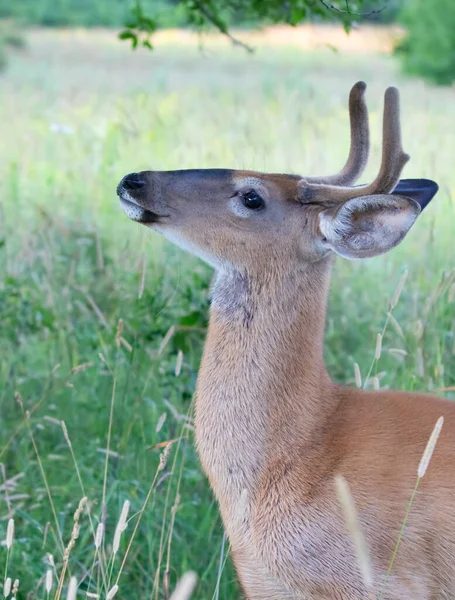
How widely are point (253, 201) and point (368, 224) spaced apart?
1.41 feet

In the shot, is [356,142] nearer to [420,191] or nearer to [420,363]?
[420,191]

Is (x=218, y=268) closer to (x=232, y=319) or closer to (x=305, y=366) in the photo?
(x=232, y=319)

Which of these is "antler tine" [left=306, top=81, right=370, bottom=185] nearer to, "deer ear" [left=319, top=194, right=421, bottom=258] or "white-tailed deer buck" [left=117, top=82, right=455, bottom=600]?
"white-tailed deer buck" [left=117, top=82, right=455, bottom=600]

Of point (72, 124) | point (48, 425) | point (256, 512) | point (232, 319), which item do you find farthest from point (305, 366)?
point (72, 124)

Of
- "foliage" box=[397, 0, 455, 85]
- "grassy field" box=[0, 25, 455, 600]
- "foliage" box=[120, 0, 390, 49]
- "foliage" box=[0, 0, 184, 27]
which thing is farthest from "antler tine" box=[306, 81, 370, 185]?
"foliage" box=[0, 0, 184, 27]

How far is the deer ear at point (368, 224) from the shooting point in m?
3.04

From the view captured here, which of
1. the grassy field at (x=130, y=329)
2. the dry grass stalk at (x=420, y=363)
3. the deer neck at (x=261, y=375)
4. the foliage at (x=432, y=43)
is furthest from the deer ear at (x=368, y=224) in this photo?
the foliage at (x=432, y=43)

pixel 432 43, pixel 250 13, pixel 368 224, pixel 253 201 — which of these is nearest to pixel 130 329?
pixel 253 201

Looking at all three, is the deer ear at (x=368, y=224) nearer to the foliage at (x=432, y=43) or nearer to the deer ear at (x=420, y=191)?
the deer ear at (x=420, y=191)

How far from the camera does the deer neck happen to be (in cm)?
321

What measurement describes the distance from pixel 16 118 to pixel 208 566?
8.61 m

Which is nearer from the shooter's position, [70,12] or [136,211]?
[136,211]

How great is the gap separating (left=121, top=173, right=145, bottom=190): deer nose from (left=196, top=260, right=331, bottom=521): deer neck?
1.27 feet

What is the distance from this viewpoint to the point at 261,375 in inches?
129
